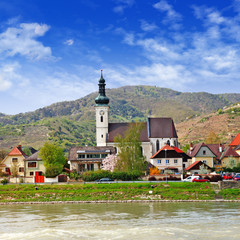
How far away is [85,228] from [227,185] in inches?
1129

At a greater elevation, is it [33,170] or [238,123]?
[238,123]

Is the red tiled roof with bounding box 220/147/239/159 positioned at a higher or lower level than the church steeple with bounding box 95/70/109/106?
lower

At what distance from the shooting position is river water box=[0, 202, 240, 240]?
2888 cm

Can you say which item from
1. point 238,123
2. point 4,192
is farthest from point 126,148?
point 238,123

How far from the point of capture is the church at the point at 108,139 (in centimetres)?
8000

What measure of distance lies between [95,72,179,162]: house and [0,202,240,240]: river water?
43718 mm

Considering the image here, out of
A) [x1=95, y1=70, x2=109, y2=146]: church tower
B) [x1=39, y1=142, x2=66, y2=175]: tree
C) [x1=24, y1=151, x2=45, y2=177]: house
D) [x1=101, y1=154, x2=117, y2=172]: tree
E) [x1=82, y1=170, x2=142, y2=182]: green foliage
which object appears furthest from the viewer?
[x1=95, y1=70, x2=109, y2=146]: church tower

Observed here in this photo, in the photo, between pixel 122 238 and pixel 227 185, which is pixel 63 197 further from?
pixel 122 238

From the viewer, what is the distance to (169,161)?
7706 centimetres

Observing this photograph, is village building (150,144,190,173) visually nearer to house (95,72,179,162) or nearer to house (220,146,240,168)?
house (95,72,179,162)

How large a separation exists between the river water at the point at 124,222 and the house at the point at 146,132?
43.7m

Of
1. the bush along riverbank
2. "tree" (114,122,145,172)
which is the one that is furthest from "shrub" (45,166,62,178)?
"tree" (114,122,145,172)

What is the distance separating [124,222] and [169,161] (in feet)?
145

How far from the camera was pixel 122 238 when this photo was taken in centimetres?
2752
